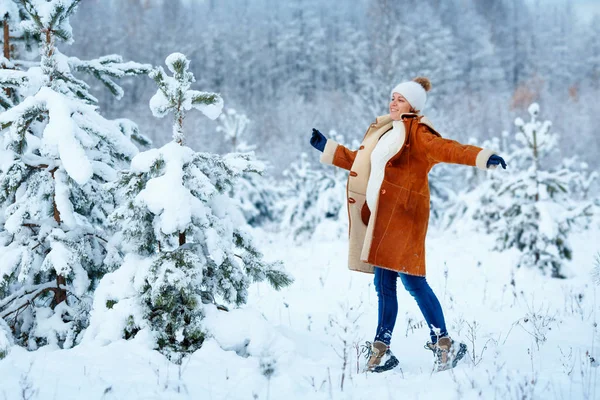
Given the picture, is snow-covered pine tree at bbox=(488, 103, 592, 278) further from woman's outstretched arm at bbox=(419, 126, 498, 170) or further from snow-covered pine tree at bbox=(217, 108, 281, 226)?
snow-covered pine tree at bbox=(217, 108, 281, 226)

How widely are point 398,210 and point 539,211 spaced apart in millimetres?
5903

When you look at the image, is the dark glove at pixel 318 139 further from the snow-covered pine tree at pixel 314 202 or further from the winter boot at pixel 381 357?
the snow-covered pine tree at pixel 314 202

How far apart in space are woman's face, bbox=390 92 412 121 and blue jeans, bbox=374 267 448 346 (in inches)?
41.1

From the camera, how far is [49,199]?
11.8ft

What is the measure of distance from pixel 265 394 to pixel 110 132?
220cm

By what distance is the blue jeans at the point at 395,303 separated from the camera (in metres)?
3.17

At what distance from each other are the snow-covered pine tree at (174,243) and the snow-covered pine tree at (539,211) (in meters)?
6.00

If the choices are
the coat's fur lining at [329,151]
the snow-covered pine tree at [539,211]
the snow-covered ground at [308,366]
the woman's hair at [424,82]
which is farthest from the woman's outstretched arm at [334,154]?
the snow-covered pine tree at [539,211]

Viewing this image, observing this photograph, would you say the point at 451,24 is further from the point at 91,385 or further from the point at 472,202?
the point at 91,385

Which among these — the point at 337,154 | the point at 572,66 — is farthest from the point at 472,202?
the point at 572,66

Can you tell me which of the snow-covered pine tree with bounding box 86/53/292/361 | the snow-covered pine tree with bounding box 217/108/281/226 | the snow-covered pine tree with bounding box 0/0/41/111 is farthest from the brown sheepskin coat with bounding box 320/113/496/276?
the snow-covered pine tree with bounding box 217/108/281/226

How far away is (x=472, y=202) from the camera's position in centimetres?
1274

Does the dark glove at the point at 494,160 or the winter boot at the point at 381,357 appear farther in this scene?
the winter boot at the point at 381,357

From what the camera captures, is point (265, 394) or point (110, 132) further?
point (110, 132)
